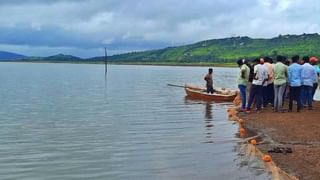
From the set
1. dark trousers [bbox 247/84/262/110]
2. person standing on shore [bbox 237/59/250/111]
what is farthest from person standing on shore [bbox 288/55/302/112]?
person standing on shore [bbox 237/59/250/111]

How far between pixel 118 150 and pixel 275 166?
4.99m

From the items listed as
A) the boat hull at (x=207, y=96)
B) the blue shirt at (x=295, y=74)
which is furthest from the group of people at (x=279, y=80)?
the boat hull at (x=207, y=96)

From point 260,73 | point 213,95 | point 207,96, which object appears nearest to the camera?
point 260,73

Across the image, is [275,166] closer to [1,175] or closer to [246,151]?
[246,151]

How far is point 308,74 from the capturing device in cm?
1873

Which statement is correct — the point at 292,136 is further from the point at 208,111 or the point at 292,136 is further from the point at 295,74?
the point at 208,111

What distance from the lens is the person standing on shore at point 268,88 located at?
1933 cm

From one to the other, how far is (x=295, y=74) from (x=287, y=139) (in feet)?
16.9

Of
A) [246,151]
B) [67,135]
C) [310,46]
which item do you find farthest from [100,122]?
[310,46]

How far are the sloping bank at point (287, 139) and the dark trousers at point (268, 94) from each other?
0.36 metres

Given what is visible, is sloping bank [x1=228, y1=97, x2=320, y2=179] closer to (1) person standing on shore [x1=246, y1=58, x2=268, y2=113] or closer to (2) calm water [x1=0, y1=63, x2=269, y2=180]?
(2) calm water [x1=0, y1=63, x2=269, y2=180]

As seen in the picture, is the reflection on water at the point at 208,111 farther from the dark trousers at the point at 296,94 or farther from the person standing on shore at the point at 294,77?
the person standing on shore at the point at 294,77

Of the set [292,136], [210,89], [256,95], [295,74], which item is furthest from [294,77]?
[210,89]

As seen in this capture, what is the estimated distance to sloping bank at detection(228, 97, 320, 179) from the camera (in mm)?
10469
